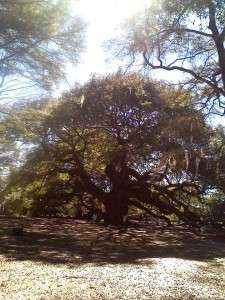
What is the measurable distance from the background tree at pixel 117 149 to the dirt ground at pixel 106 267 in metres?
4.95

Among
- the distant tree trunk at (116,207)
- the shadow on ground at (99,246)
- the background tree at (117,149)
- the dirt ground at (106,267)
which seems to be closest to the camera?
the dirt ground at (106,267)

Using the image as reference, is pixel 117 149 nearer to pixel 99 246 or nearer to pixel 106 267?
pixel 99 246

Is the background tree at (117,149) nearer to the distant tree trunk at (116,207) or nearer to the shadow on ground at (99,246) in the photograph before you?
the distant tree trunk at (116,207)

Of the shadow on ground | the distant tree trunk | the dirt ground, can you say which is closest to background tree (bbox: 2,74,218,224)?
the distant tree trunk

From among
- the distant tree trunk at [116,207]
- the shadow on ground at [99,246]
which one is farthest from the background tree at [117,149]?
the shadow on ground at [99,246]

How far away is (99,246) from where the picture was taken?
1035 cm

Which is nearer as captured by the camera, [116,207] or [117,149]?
[117,149]

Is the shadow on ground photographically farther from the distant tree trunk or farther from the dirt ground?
the distant tree trunk

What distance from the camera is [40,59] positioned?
11320mm

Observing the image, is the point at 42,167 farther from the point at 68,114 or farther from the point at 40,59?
the point at 40,59

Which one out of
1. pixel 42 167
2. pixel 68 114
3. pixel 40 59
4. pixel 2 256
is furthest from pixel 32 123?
pixel 2 256

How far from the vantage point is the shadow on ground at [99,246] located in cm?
851

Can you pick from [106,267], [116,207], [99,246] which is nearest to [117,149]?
[116,207]

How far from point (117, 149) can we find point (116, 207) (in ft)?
8.11
